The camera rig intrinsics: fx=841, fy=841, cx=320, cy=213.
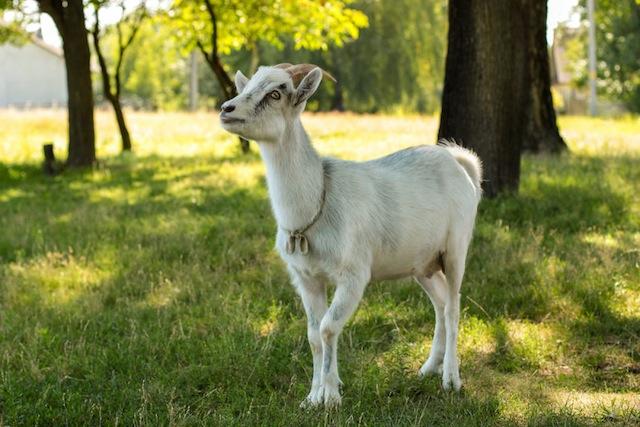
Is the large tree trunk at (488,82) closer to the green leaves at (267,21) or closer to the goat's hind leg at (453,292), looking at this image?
the goat's hind leg at (453,292)

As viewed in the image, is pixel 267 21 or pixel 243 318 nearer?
pixel 243 318

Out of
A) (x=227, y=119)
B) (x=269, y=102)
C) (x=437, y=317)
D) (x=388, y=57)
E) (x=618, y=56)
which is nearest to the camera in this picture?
(x=227, y=119)

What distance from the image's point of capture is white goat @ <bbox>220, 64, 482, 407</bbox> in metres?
4.51

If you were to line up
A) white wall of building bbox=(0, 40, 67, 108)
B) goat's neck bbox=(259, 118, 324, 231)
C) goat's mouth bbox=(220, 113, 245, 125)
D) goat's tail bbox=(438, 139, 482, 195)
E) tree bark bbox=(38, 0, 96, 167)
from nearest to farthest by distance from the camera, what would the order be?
goat's mouth bbox=(220, 113, 245, 125) < goat's neck bbox=(259, 118, 324, 231) < goat's tail bbox=(438, 139, 482, 195) < tree bark bbox=(38, 0, 96, 167) < white wall of building bbox=(0, 40, 67, 108)

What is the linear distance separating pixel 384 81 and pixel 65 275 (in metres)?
36.8

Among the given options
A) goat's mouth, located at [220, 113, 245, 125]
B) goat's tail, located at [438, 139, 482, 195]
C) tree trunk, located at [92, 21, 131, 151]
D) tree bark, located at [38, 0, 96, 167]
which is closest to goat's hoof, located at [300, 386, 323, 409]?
goat's mouth, located at [220, 113, 245, 125]

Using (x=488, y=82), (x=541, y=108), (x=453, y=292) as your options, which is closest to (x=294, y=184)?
(x=453, y=292)

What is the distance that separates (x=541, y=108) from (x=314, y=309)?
449 inches

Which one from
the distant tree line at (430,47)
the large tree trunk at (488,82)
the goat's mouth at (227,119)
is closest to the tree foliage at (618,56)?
the distant tree line at (430,47)

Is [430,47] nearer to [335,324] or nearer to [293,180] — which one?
[293,180]

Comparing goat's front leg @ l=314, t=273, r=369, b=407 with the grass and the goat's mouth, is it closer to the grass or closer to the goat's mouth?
the grass

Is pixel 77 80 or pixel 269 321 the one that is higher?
pixel 77 80

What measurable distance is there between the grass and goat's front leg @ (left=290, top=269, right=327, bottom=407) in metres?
0.21

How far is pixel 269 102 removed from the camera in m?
4.42
